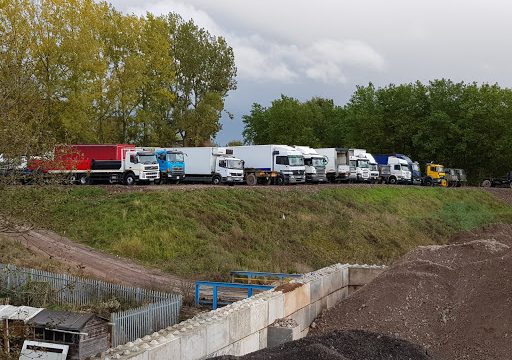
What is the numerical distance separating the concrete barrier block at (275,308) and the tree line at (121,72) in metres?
15.0

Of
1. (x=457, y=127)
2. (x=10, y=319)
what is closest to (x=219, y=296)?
(x=10, y=319)

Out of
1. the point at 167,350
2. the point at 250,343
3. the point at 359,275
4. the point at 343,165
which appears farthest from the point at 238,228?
the point at 343,165

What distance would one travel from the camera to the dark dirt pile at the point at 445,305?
1211 centimetres

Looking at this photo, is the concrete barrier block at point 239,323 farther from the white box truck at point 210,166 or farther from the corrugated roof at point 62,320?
the white box truck at point 210,166

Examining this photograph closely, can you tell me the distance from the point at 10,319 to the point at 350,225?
27860mm

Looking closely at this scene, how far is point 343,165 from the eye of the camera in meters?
57.9

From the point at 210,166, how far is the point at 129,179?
6786 millimetres

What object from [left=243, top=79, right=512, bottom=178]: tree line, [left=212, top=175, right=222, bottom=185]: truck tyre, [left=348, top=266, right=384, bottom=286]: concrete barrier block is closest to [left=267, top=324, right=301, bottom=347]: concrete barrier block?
[left=348, top=266, right=384, bottom=286]: concrete barrier block

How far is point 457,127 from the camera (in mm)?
75750

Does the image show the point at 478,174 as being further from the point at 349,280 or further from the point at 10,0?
the point at 349,280

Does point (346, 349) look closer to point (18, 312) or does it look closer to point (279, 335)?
point (279, 335)

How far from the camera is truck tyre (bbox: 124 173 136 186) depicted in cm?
4175

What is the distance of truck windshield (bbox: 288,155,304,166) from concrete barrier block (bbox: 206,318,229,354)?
1513 inches

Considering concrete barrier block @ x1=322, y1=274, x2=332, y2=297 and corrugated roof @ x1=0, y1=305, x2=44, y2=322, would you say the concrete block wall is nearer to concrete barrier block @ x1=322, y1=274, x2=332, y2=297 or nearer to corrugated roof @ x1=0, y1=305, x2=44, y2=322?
concrete barrier block @ x1=322, y1=274, x2=332, y2=297
